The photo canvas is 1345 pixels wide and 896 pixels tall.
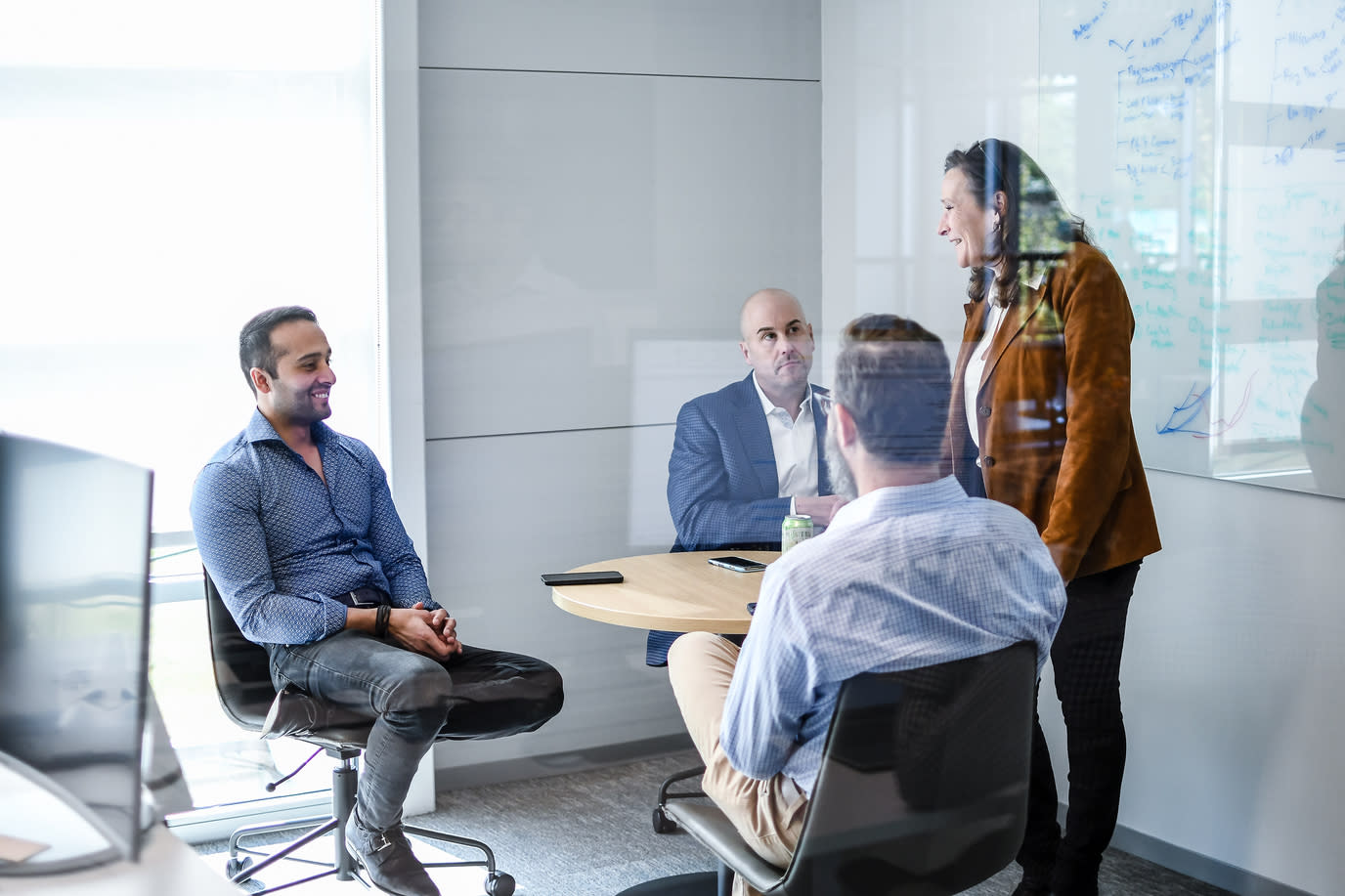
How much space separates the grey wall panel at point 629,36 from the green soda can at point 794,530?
1.23m

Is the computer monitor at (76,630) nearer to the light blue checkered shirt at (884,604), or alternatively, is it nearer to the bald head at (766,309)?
the light blue checkered shirt at (884,604)

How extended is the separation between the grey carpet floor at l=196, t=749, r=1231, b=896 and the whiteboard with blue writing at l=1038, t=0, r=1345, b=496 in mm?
1009

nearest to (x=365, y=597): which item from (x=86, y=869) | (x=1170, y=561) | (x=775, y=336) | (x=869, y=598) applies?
(x=775, y=336)

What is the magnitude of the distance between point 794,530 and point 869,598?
4.12 ft

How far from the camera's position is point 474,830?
122 inches

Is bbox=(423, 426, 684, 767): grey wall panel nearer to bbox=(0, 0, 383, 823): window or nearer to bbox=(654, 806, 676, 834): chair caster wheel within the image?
bbox=(654, 806, 676, 834): chair caster wheel

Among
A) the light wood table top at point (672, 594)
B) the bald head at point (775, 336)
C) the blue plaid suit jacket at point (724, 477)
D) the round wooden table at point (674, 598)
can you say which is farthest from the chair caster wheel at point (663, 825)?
the bald head at point (775, 336)

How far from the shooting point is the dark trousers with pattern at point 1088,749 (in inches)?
106

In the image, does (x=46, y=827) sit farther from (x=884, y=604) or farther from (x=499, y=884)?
(x=499, y=884)

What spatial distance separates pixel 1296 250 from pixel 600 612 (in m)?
1.63

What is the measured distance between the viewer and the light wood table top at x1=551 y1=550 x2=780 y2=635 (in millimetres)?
2395

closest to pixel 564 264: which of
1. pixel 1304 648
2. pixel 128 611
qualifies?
pixel 1304 648

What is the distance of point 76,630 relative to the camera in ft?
3.85

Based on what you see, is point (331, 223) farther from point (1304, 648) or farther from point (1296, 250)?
point (1304, 648)
